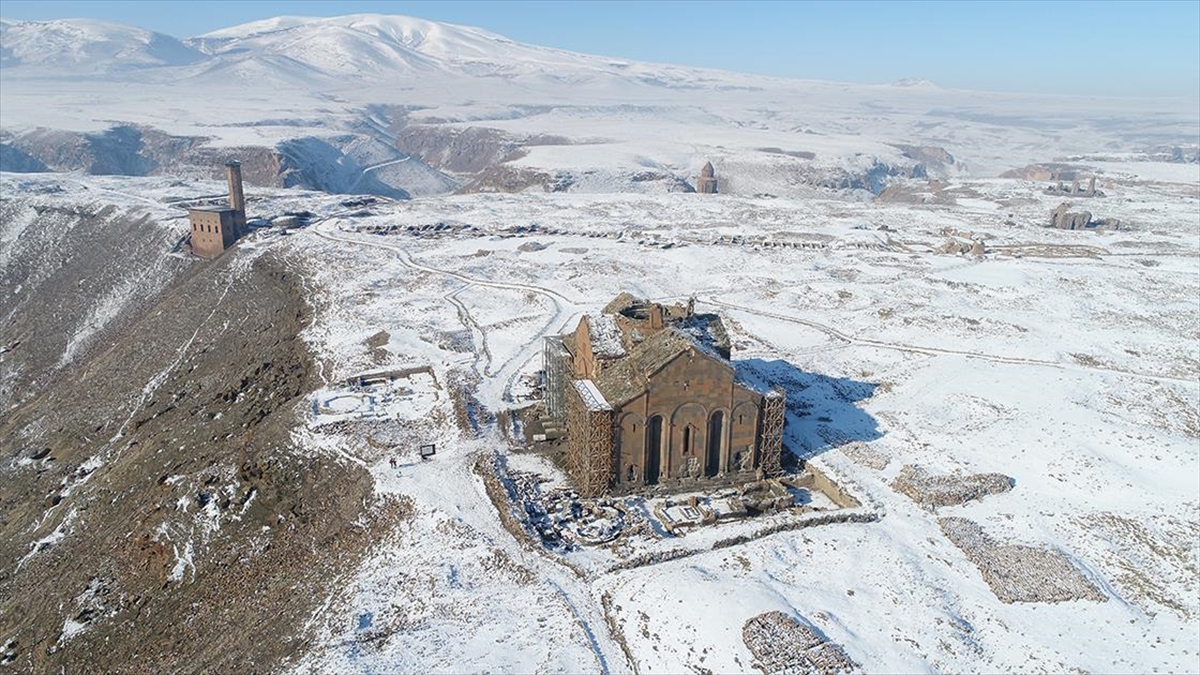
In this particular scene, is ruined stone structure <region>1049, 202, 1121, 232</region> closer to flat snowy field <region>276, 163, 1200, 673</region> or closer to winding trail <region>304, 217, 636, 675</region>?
flat snowy field <region>276, 163, 1200, 673</region>

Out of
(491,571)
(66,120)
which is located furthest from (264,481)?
(66,120)

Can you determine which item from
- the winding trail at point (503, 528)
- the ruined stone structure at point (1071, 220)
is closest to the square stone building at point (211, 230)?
the winding trail at point (503, 528)

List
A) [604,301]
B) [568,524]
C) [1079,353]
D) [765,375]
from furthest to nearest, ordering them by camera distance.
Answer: [604,301]
[1079,353]
[765,375]
[568,524]

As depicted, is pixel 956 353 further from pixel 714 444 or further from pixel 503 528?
pixel 503 528

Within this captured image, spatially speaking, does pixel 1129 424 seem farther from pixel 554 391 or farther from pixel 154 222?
pixel 154 222

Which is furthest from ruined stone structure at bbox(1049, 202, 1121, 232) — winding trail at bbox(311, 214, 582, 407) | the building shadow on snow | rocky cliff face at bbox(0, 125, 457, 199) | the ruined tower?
rocky cliff face at bbox(0, 125, 457, 199)

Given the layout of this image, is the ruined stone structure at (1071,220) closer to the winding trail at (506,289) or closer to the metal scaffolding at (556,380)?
the winding trail at (506,289)
